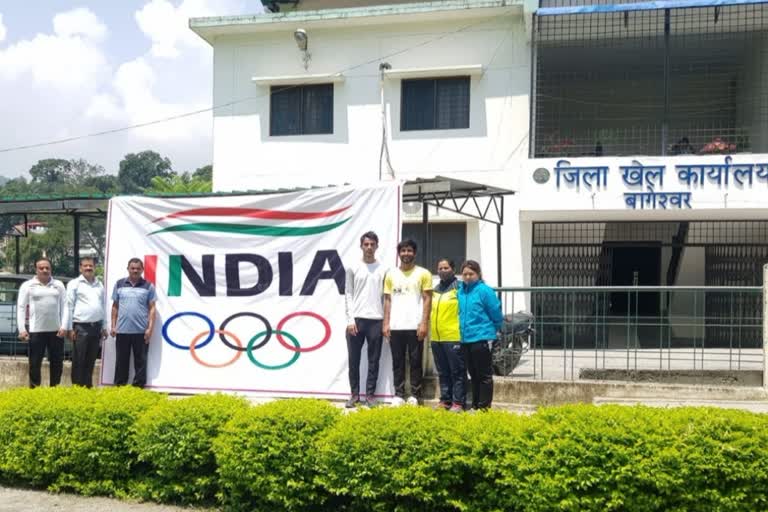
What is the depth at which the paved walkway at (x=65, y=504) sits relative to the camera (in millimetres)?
5051

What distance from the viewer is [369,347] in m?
6.96

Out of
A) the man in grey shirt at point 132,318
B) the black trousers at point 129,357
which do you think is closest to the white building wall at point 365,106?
the man in grey shirt at point 132,318

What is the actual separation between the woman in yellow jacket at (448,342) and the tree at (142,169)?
10335 centimetres

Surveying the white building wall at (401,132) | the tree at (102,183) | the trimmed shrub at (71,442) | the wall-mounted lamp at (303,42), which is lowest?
the trimmed shrub at (71,442)

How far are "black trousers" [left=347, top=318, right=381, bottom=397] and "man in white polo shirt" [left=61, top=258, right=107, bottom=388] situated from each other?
2.75 m

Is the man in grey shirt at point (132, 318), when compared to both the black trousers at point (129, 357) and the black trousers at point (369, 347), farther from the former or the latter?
the black trousers at point (369, 347)

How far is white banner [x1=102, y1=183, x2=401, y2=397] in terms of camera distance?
729cm

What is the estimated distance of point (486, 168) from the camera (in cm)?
1516

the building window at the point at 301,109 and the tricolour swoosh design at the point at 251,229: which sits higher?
the building window at the point at 301,109

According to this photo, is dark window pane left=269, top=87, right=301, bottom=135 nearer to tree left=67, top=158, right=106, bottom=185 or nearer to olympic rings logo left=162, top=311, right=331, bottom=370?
olympic rings logo left=162, top=311, right=331, bottom=370

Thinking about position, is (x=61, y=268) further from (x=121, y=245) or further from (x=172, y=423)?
(x=172, y=423)

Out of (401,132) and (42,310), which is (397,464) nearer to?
→ (42,310)

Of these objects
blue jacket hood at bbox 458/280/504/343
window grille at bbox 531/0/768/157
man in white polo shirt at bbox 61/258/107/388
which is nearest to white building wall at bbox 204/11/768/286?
window grille at bbox 531/0/768/157

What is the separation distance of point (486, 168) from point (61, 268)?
121 feet
